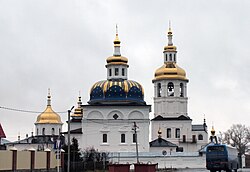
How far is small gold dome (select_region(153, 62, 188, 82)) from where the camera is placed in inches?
3327

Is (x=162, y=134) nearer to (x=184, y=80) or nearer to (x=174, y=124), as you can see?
(x=174, y=124)

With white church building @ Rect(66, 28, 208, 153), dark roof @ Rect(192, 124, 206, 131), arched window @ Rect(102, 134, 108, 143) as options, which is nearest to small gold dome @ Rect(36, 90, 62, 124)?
white church building @ Rect(66, 28, 208, 153)

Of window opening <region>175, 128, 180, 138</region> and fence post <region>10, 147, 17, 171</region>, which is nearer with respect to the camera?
fence post <region>10, 147, 17, 171</region>

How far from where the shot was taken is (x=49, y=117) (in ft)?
304

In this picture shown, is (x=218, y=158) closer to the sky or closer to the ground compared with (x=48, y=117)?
closer to the ground

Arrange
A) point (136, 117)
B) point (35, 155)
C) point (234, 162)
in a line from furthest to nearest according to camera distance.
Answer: point (136, 117), point (234, 162), point (35, 155)

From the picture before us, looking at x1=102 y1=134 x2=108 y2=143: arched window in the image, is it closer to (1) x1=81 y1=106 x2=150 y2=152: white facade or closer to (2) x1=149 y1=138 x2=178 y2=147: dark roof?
(1) x1=81 y1=106 x2=150 y2=152: white facade

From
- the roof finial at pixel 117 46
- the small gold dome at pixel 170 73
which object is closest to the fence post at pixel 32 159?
the roof finial at pixel 117 46

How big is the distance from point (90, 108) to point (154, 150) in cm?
950

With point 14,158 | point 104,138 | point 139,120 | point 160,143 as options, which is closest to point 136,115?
point 139,120

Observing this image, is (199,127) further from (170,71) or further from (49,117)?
(49,117)

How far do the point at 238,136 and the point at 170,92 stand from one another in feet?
67.6

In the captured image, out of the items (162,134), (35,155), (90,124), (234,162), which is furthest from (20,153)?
(162,134)

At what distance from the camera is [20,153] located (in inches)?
1451
